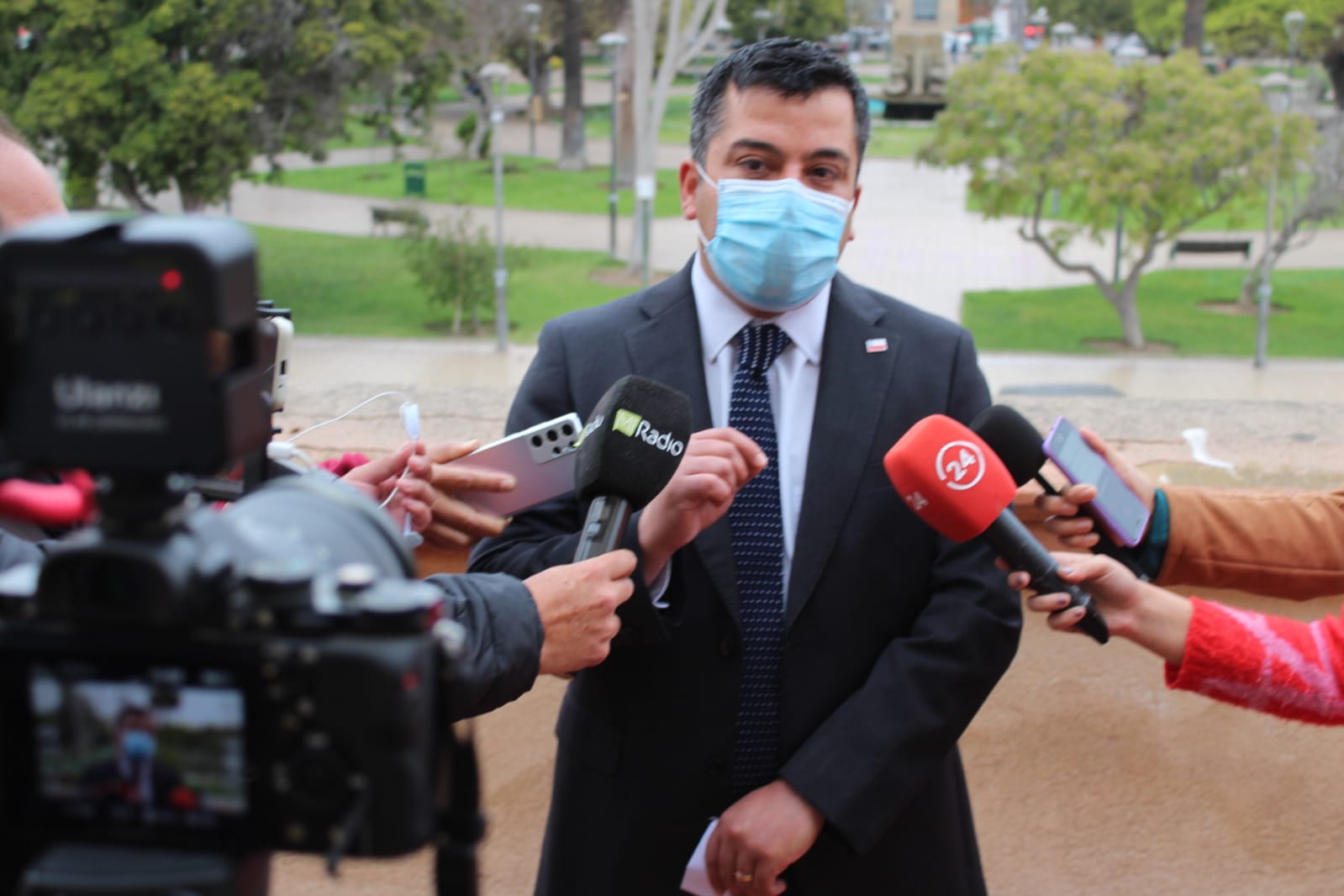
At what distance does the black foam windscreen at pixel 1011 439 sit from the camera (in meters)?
2.04

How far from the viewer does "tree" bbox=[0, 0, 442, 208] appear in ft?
59.4

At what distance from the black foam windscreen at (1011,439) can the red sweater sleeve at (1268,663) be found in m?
0.31

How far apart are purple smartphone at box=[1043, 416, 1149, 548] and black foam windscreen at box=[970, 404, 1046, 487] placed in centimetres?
2

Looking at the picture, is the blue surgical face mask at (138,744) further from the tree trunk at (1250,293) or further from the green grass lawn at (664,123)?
the green grass lawn at (664,123)

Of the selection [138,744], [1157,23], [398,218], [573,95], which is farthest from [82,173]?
[1157,23]

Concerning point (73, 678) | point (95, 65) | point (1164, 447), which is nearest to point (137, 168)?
point (95, 65)

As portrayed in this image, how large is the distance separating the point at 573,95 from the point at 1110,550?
114ft

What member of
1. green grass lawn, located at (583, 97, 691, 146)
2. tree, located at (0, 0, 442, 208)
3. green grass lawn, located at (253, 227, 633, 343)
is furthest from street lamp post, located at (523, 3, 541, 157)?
tree, located at (0, 0, 442, 208)

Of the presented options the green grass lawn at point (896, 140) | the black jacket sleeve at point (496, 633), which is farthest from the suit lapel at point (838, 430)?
the green grass lawn at point (896, 140)

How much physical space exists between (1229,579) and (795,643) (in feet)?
2.41

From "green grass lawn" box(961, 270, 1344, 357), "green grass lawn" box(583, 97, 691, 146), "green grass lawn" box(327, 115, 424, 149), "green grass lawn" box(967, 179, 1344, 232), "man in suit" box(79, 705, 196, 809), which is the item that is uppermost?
"man in suit" box(79, 705, 196, 809)

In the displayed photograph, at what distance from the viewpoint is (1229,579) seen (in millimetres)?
2256

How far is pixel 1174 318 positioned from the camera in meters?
22.5

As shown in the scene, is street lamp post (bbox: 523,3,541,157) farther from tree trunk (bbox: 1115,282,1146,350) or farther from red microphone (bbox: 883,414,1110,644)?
red microphone (bbox: 883,414,1110,644)
